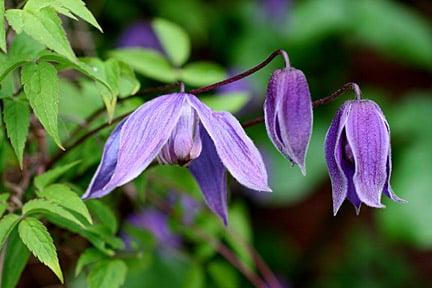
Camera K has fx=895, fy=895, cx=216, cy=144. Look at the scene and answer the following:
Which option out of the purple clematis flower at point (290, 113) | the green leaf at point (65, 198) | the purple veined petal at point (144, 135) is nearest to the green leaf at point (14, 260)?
the green leaf at point (65, 198)

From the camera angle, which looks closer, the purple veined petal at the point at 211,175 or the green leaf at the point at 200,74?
the purple veined petal at the point at 211,175

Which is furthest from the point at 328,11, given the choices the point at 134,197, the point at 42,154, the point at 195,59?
the point at 42,154

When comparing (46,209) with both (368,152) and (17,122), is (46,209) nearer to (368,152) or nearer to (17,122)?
(17,122)

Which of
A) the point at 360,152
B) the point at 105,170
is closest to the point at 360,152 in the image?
the point at 360,152

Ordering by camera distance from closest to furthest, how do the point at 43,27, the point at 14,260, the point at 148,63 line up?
1. the point at 43,27
2. the point at 14,260
3. the point at 148,63

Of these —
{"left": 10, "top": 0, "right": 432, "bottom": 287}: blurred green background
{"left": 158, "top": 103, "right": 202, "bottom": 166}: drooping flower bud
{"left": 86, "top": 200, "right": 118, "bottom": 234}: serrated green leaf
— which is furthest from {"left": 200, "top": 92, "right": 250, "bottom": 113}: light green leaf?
{"left": 10, "top": 0, "right": 432, "bottom": 287}: blurred green background

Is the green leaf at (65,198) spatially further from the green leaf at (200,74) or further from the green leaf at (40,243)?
the green leaf at (200,74)

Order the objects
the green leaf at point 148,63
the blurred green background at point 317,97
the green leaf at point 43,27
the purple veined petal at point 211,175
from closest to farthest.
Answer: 1. the green leaf at point 43,27
2. the purple veined petal at point 211,175
3. the green leaf at point 148,63
4. the blurred green background at point 317,97

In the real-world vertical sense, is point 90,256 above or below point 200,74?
below
